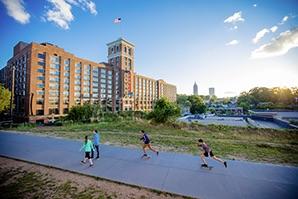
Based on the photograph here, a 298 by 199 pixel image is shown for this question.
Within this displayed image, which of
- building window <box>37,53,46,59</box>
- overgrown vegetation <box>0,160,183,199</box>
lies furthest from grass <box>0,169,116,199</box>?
building window <box>37,53,46,59</box>

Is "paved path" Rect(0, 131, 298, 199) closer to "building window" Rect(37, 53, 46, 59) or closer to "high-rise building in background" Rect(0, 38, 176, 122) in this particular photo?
"high-rise building in background" Rect(0, 38, 176, 122)

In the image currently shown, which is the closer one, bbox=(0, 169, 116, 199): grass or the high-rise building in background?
bbox=(0, 169, 116, 199): grass

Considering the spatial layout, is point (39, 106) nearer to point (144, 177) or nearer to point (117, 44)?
point (117, 44)

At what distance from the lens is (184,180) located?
6.45 meters

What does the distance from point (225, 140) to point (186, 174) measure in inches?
414

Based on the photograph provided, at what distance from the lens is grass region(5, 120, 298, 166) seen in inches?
414

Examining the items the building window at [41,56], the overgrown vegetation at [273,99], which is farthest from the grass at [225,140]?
the overgrown vegetation at [273,99]

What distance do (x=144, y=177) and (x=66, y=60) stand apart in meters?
65.6

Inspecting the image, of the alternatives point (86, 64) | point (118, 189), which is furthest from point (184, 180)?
point (86, 64)

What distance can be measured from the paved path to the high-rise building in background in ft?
122

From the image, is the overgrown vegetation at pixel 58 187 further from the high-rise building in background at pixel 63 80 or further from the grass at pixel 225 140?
the high-rise building in background at pixel 63 80

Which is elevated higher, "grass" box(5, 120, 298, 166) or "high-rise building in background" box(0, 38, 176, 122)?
"high-rise building in background" box(0, 38, 176, 122)

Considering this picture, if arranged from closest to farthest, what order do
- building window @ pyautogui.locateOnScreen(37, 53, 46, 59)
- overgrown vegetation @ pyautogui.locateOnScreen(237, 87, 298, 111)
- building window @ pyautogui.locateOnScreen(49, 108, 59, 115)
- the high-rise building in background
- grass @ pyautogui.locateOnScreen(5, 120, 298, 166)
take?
grass @ pyautogui.locateOnScreen(5, 120, 298, 166) → the high-rise building in background → building window @ pyautogui.locateOnScreen(37, 53, 46, 59) → building window @ pyautogui.locateOnScreen(49, 108, 59, 115) → overgrown vegetation @ pyautogui.locateOnScreen(237, 87, 298, 111)

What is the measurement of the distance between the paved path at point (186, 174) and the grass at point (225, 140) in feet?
7.92
